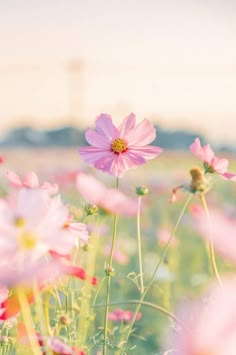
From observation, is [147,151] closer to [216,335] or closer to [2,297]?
[2,297]

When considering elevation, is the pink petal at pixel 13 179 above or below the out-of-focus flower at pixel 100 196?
above

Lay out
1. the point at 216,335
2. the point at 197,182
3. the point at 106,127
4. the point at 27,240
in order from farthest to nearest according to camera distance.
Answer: the point at 106,127 < the point at 197,182 < the point at 27,240 < the point at 216,335

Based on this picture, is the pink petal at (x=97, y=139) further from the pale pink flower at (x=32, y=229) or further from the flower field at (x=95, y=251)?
the pale pink flower at (x=32, y=229)

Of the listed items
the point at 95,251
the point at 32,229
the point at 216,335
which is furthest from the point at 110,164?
the point at 216,335

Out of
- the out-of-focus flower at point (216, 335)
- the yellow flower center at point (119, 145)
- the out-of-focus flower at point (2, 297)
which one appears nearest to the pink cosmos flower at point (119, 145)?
the yellow flower center at point (119, 145)

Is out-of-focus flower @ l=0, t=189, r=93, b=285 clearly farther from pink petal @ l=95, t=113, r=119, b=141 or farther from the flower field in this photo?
pink petal @ l=95, t=113, r=119, b=141

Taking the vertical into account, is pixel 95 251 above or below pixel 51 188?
below

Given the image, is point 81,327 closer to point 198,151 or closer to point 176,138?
point 198,151
